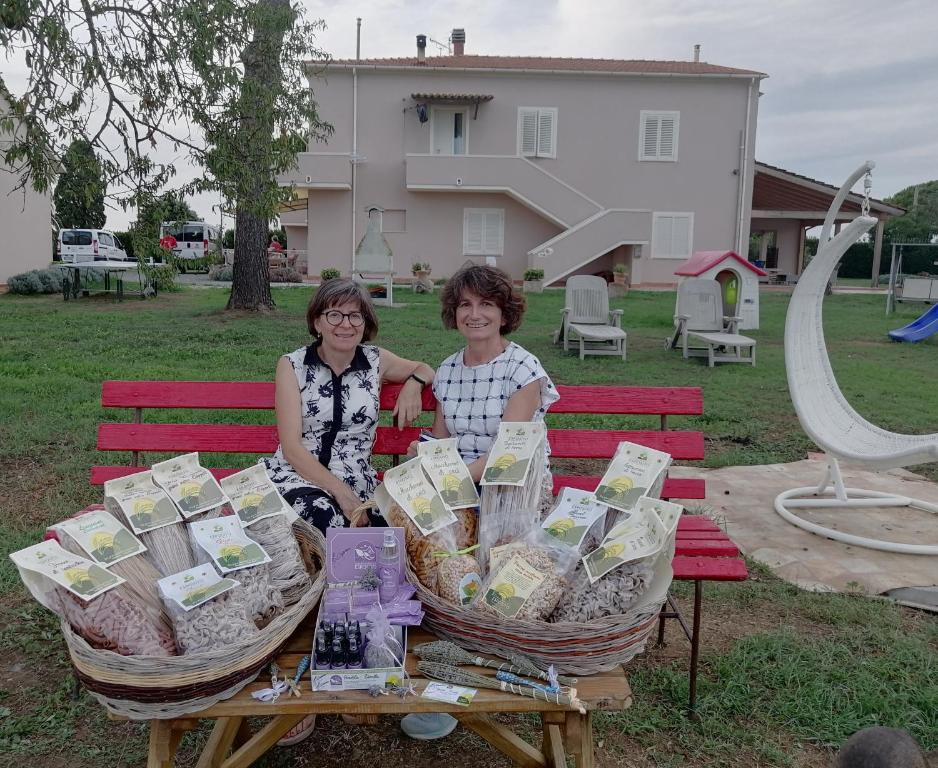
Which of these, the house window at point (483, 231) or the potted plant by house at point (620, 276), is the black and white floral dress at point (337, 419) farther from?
the house window at point (483, 231)

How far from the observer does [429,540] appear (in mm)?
2238

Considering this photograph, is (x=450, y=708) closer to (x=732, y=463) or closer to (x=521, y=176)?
(x=732, y=463)

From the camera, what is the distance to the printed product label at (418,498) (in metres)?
2.22

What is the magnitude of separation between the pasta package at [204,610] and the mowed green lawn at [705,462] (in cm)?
94

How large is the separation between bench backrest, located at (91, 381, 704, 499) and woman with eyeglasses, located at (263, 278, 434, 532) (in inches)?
8.1

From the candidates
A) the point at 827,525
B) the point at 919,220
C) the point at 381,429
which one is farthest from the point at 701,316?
the point at 919,220

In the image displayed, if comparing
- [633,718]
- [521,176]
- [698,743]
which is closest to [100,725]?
[633,718]

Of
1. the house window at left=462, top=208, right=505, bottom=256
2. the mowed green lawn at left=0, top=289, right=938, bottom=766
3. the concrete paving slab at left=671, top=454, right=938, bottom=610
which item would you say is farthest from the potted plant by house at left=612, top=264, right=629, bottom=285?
the concrete paving slab at left=671, top=454, right=938, bottom=610

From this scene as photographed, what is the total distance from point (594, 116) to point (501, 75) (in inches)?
129

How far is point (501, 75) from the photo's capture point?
24.8m

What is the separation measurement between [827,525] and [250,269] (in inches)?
462

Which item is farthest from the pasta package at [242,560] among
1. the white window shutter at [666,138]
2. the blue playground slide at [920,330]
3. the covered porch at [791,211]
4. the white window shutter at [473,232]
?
the covered porch at [791,211]

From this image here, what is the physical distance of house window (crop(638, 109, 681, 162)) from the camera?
25203 mm

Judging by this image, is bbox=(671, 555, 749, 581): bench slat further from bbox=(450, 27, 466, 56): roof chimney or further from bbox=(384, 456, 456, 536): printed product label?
bbox=(450, 27, 466, 56): roof chimney
